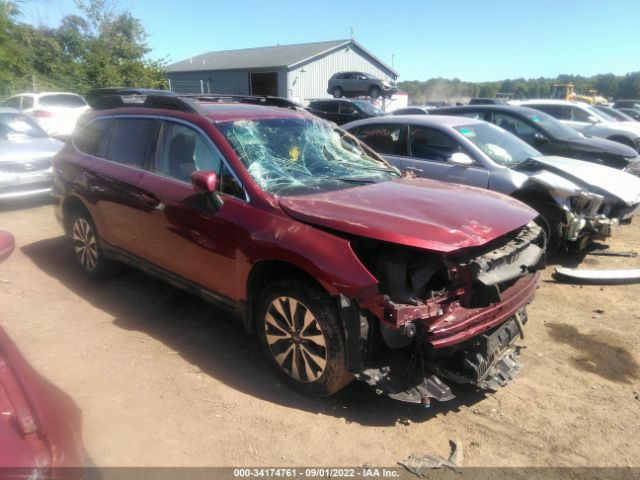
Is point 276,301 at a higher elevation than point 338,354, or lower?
higher

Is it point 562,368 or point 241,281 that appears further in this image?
point 562,368

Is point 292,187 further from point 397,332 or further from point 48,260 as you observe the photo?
point 48,260

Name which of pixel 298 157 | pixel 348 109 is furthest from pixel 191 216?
pixel 348 109

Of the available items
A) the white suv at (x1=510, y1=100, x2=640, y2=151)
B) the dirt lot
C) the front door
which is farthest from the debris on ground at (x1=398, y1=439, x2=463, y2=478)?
the front door

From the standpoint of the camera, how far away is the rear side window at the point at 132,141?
4.05m

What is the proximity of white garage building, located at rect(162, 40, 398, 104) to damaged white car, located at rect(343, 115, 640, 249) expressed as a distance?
981 inches

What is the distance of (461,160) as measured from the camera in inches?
229

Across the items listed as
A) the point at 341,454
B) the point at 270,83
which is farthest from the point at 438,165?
the point at 270,83

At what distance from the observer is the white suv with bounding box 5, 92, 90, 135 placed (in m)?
13.3

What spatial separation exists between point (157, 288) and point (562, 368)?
3720 millimetres

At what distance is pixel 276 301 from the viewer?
3.08m

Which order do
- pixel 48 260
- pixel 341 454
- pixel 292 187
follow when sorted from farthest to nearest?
1. pixel 48 260
2. pixel 292 187
3. pixel 341 454

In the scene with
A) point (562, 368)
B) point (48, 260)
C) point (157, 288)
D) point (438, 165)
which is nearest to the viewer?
point (562, 368)

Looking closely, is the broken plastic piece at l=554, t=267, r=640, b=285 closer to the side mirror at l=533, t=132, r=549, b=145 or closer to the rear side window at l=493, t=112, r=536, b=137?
the side mirror at l=533, t=132, r=549, b=145
